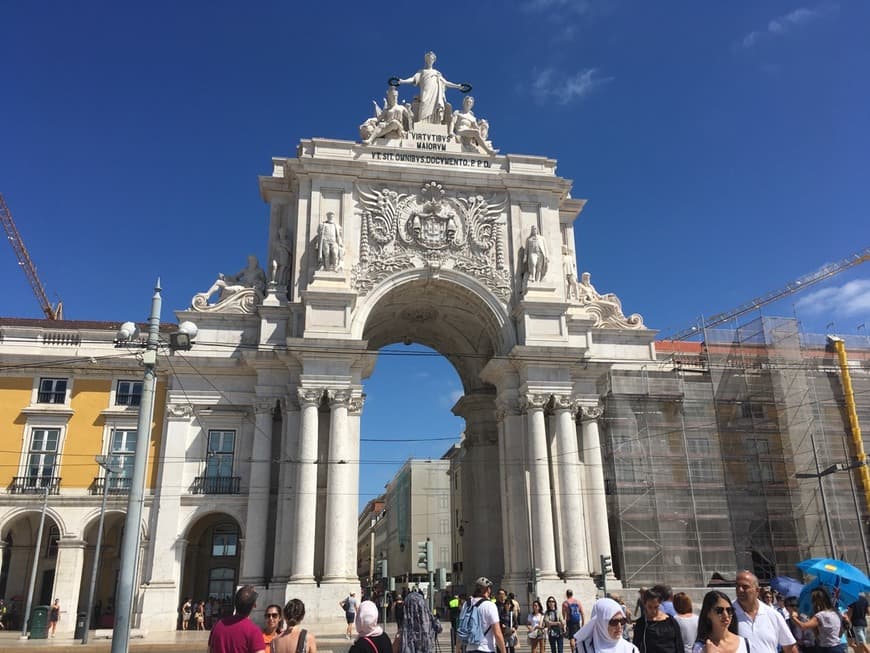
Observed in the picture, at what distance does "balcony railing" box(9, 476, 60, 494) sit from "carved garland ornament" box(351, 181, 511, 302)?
16.0 meters

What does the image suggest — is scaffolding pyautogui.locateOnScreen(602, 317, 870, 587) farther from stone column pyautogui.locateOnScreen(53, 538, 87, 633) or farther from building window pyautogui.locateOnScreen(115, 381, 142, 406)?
stone column pyautogui.locateOnScreen(53, 538, 87, 633)

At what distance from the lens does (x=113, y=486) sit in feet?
104

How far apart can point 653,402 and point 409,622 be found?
1062 inches

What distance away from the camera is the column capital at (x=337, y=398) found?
29.8 m

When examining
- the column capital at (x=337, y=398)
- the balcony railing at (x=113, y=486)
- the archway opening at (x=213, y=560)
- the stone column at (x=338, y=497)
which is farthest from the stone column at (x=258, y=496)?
the balcony railing at (x=113, y=486)

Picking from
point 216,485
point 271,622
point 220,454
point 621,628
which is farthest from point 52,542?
point 621,628

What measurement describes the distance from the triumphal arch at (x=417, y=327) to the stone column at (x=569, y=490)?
0.07 m

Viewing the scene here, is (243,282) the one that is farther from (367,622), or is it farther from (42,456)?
(367,622)

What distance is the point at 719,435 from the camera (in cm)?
3353

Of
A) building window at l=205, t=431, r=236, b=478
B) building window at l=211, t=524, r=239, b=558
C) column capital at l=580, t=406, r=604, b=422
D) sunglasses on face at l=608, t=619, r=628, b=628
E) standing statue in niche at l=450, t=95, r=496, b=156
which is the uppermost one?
standing statue in niche at l=450, t=95, r=496, b=156

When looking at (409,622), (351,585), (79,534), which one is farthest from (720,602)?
(79,534)

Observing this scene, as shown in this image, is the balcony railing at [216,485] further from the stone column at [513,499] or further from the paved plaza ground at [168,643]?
the stone column at [513,499]

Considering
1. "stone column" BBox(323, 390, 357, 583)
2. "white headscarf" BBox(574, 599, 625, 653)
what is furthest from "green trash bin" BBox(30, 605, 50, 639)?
"white headscarf" BBox(574, 599, 625, 653)

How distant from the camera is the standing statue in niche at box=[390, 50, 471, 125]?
36.6 meters
